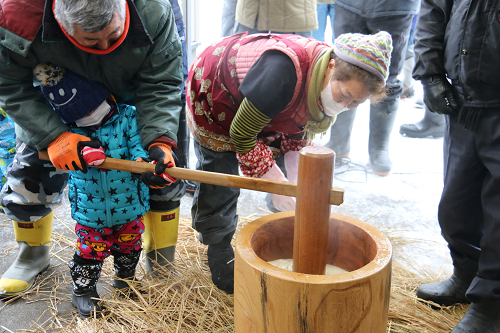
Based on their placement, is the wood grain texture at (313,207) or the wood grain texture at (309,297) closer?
the wood grain texture at (309,297)

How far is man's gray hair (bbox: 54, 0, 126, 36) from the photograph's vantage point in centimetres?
134

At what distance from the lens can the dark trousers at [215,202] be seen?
1.90 m

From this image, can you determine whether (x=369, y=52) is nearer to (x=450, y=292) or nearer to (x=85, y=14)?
(x=85, y=14)

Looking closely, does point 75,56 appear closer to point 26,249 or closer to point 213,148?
point 213,148

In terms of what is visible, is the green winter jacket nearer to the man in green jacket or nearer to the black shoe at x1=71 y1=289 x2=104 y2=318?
the man in green jacket

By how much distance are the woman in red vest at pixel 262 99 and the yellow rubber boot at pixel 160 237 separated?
137 millimetres

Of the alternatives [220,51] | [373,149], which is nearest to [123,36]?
[220,51]

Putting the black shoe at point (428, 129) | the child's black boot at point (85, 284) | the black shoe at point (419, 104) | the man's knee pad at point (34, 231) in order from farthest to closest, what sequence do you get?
the black shoe at point (419, 104), the black shoe at point (428, 129), the man's knee pad at point (34, 231), the child's black boot at point (85, 284)

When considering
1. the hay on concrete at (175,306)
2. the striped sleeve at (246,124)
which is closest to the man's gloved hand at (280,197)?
the striped sleeve at (246,124)

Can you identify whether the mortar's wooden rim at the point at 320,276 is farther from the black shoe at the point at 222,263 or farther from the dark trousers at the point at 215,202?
the black shoe at the point at 222,263

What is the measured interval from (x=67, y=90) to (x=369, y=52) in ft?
3.73

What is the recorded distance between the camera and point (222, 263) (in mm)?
2074

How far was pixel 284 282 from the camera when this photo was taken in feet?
3.71

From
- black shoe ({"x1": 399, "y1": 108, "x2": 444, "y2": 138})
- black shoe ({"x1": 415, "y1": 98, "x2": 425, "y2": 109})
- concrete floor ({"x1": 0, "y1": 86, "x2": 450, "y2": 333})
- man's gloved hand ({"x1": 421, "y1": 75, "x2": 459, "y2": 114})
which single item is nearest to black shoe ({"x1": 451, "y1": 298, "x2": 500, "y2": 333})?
concrete floor ({"x1": 0, "y1": 86, "x2": 450, "y2": 333})
